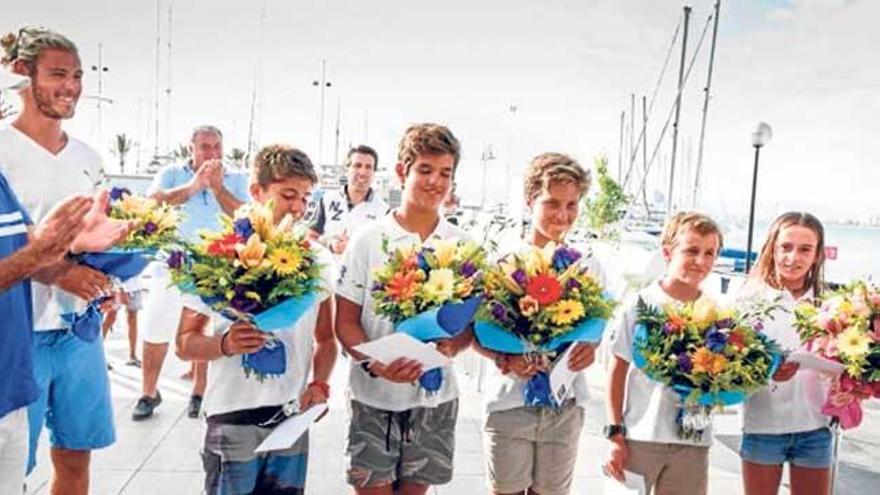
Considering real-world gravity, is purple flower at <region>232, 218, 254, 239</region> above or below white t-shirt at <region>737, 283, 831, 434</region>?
above

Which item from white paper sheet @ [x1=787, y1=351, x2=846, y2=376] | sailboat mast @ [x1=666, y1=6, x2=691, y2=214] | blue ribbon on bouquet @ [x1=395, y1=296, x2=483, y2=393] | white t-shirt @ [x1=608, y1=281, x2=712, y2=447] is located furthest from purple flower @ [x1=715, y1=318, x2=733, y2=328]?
sailboat mast @ [x1=666, y1=6, x2=691, y2=214]

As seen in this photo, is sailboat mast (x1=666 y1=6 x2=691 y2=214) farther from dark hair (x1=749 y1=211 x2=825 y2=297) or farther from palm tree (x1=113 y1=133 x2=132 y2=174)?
palm tree (x1=113 y1=133 x2=132 y2=174)

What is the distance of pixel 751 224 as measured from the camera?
404 inches

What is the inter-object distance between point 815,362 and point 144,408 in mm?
3612

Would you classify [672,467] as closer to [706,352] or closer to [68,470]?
[706,352]

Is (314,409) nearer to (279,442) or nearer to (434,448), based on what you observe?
(279,442)

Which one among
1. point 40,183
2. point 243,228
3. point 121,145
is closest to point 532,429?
point 243,228

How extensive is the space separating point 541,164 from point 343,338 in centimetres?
99

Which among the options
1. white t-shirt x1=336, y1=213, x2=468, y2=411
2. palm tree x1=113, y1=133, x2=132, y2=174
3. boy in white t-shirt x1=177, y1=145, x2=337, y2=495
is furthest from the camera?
palm tree x1=113, y1=133, x2=132, y2=174

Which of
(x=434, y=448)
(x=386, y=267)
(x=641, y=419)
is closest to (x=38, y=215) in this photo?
(x=386, y=267)

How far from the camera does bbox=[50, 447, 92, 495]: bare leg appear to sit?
2525 millimetres

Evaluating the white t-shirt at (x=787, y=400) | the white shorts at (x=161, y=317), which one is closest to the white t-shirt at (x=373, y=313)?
the white t-shirt at (x=787, y=400)

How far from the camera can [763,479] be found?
2428 mm

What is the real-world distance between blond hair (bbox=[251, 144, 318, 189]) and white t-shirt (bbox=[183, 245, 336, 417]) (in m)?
0.30
